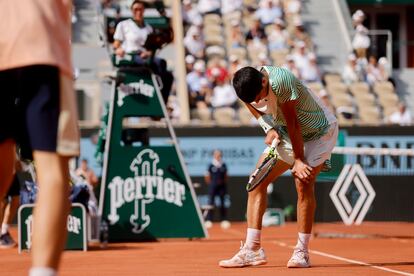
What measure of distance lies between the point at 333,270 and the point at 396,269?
65 centimetres

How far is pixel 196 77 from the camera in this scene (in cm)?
2684

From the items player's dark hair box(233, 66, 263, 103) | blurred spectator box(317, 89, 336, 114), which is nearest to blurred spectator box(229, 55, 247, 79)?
blurred spectator box(317, 89, 336, 114)

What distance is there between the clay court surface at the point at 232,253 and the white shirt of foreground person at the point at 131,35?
108 inches

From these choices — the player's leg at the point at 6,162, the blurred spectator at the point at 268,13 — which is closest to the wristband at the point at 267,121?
the player's leg at the point at 6,162

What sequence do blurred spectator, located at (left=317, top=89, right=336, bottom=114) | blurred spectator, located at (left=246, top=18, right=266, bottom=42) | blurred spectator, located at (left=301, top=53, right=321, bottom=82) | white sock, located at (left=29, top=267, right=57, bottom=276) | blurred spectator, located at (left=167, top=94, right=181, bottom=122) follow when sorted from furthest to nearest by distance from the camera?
blurred spectator, located at (left=246, top=18, right=266, bottom=42), blurred spectator, located at (left=301, top=53, right=321, bottom=82), blurred spectator, located at (left=317, top=89, right=336, bottom=114), blurred spectator, located at (left=167, top=94, right=181, bottom=122), white sock, located at (left=29, top=267, right=57, bottom=276)

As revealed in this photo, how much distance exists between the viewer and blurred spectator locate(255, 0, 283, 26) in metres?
30.1

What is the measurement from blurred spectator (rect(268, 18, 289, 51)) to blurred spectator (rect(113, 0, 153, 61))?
13504 millimetres

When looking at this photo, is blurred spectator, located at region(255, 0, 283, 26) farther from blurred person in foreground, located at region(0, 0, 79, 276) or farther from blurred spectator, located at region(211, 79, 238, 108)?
blurred person in foreground, located at region(0, 0, 79, 276)

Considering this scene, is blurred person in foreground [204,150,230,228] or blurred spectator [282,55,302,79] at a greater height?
blurred spectator [282,55,302,79]

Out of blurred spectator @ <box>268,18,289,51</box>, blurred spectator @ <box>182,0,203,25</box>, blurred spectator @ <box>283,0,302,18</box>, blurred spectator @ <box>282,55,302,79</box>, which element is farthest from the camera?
blurred spectator @ <box>283,0,302,18</box>

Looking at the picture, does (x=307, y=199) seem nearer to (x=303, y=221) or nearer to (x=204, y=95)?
(x=303, y=221)

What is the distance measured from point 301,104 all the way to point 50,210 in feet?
16.6

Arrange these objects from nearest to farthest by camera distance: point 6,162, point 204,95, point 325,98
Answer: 1. point 6,162
2. point 325,98
3. point 204,95

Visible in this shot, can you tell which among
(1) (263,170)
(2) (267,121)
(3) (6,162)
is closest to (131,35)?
(2) (267,121)
